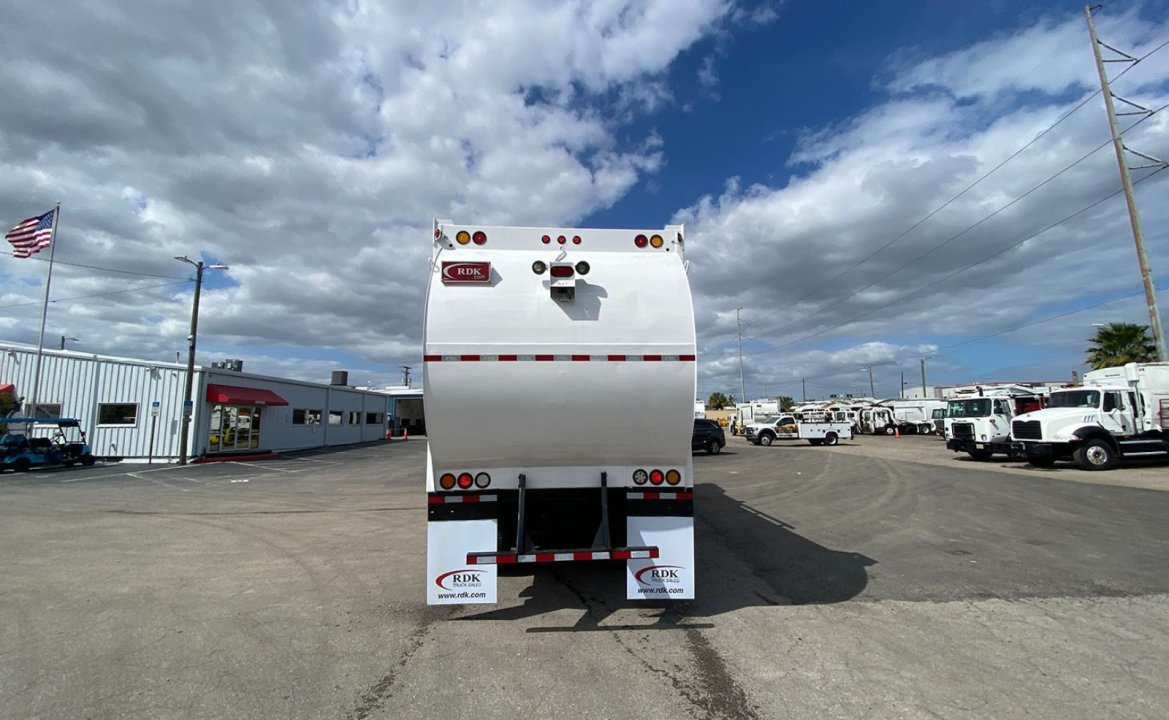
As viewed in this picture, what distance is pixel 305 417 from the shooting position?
112 ft

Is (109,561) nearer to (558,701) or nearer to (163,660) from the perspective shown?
(163,660)

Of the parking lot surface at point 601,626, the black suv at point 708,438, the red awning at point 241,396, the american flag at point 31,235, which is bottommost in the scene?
the parking lot surface at point 601,626

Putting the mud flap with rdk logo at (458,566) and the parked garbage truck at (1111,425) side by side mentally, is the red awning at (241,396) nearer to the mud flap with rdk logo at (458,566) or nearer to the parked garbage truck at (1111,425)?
the mud flap with rdk logo at (458,566)

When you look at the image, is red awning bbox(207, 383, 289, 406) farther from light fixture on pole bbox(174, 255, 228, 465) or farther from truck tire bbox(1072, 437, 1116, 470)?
truck tire bbox(1072, 437, 1116, 470)

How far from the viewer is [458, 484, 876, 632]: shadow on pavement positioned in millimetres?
5379

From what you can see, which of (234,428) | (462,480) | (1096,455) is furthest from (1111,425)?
(234,428)

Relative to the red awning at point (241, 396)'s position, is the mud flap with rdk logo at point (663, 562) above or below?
below

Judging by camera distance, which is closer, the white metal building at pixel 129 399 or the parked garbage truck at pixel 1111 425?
the parked garbage truck at pixel 1111 425

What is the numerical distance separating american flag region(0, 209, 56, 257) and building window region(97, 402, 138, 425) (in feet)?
21.9

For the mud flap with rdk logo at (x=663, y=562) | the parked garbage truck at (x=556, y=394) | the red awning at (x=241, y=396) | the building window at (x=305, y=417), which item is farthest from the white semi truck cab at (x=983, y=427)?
the building window at (x=305, y=417)

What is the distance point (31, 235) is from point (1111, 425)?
132 ft

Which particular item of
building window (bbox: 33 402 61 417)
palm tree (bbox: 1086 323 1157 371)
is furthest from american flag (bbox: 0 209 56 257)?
palm tree (bbox: 1086 323 1157 371)

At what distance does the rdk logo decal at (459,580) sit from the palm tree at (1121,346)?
40.6 meters

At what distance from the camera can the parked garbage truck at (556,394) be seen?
187 inches
